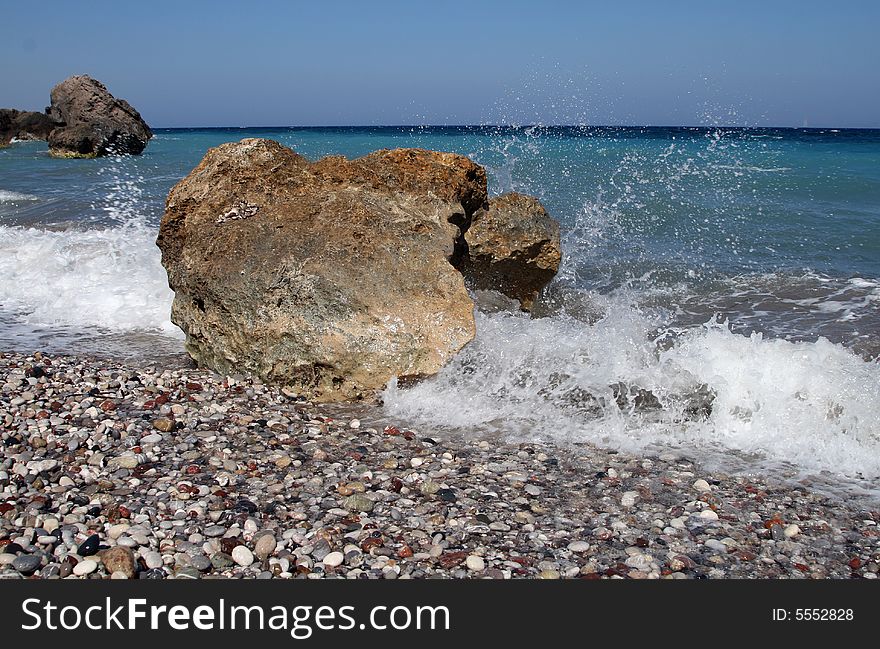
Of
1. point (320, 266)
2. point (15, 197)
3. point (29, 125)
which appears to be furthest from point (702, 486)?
point (29, 125)

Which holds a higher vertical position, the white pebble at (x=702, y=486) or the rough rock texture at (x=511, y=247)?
the rough rock texture at (x=511, y=247)

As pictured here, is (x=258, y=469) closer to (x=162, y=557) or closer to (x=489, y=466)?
(x=162, y=557)

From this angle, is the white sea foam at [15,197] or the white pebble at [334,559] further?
the white sea foam at [15,197]

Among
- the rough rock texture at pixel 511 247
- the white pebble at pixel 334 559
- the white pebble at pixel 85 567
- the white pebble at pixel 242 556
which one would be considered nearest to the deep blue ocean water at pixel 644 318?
the rough rock texture at pixel 511 247

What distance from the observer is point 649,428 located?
5234 millimetres

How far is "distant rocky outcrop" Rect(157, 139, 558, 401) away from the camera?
559cm

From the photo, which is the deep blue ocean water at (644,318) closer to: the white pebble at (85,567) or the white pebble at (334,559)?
the white pebble at (334,559)

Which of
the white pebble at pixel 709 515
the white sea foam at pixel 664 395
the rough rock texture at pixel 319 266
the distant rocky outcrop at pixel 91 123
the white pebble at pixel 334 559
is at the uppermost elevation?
the distant rocky outcrop at pixel 91 123

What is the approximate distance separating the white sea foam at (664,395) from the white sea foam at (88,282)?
11.2ft

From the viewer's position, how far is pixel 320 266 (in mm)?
5754

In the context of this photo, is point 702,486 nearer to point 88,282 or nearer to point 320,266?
point 320,266

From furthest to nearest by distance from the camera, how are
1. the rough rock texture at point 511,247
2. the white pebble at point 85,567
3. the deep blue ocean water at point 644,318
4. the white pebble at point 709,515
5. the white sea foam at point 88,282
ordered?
1. the white sea foam at point 88,282
2. the rough rock texture at point 511,247
3. the deep blue ocean water at point 644,318
4. the white pebble at point 709,515
5. the white pebble at point 85,567

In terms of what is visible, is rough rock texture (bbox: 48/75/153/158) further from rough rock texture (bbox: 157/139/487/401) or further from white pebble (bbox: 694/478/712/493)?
white pebble (bbox: 694/478/712/493)

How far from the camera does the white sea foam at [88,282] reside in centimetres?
784
